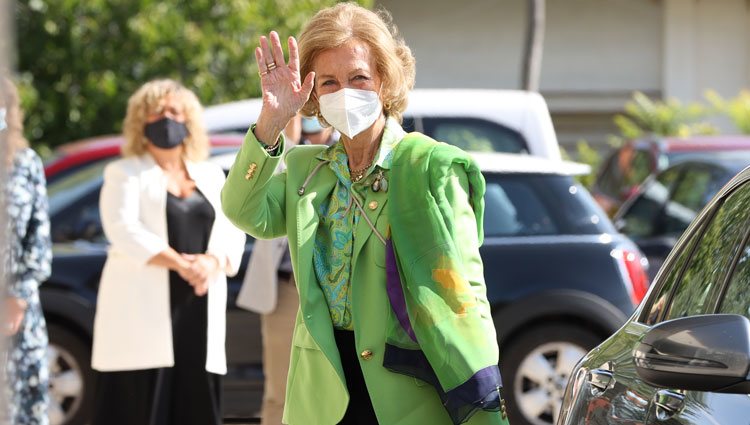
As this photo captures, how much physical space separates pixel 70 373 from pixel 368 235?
496 cm

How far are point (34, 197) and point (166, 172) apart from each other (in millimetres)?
828

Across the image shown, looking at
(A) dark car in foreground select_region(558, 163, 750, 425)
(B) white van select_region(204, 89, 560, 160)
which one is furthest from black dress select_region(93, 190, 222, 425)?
(B) white van select_region(204, 89, 560, 160)

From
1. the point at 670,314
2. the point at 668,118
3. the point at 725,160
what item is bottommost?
the point at 668,118

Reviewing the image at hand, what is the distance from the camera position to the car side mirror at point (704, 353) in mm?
2910

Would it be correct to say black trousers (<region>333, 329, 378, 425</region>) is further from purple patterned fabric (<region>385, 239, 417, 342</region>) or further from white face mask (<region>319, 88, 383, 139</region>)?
white face mask (<region>319, 88, 383, 139</region>)

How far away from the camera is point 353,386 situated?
3844 millimetres

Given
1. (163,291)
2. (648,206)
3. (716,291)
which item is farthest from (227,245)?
(648,206)

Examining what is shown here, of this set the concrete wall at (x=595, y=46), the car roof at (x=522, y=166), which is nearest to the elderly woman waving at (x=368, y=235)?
the car roof at (x=522, y=166)

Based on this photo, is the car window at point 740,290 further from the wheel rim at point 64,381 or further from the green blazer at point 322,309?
the wheel rim at point 64,381

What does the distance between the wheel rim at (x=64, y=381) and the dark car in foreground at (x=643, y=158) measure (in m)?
6.13

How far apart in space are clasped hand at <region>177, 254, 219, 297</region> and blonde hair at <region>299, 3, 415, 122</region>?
252cm

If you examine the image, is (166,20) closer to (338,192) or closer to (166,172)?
(166,172)

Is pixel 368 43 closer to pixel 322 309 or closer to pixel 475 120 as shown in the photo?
pixel 322 309

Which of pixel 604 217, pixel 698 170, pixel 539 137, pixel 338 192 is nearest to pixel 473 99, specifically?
pixel 539 137
